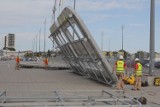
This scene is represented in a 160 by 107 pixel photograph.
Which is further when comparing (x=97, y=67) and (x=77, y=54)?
(x=77, y=54)

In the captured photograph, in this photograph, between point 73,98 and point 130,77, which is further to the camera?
point 130,77

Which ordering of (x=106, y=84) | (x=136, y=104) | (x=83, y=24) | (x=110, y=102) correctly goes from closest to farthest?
(x=136, y=104) < (x=110, y=102) < (x=83, y=24) < (x=106, y=84)

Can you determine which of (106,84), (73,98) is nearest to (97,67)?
(106,84)

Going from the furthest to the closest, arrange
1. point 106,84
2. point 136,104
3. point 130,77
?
point 130,77 < point 106,84 < point 136,104

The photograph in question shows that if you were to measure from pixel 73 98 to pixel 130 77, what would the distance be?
1177 cm

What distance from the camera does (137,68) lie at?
18.2 m

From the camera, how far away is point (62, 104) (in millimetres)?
8062

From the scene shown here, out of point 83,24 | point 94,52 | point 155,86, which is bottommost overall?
point 155,86

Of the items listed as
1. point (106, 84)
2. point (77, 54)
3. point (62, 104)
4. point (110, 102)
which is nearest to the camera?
point (62, 104)

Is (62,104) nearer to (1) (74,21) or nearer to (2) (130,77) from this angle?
(1) (74,21)

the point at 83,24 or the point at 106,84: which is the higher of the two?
the point at 83,24

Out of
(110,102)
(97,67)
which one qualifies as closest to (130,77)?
(97,67)

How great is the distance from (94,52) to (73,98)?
891 cm

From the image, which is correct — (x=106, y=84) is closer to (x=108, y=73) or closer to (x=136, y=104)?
(x=108, y=73)
